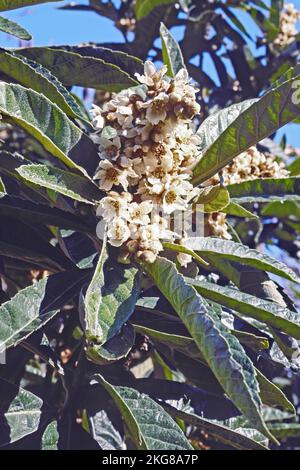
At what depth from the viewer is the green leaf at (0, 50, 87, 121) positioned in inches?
44.3

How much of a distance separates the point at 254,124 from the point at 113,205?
0.80 feet

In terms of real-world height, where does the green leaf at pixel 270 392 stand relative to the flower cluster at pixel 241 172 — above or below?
below

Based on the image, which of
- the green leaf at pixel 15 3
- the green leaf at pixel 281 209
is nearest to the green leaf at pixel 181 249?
the green leaf at pixel 15 3

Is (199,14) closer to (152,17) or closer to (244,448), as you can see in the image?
(152,17)

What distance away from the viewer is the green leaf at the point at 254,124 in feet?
3.35

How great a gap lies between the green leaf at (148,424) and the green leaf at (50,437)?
0.53 ft

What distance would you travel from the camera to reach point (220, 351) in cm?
84

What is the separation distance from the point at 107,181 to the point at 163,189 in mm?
85

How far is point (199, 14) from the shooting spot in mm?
2242

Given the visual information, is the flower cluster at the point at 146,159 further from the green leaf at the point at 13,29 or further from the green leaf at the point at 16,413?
the green leaf at the point at 16,413

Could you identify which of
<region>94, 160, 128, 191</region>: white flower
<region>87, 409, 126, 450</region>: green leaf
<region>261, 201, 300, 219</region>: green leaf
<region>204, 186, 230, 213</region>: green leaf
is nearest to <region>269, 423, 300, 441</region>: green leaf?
<region>261, 201, 300, 219</region>: green leaf

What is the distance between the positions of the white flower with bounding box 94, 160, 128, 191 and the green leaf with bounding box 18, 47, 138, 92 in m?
0.27

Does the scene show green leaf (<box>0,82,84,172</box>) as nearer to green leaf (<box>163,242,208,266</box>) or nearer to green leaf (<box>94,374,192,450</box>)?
green leaf (<box>163,242,208,266</box>)

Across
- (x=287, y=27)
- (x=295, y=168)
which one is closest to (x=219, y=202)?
(x=295, y=168)
